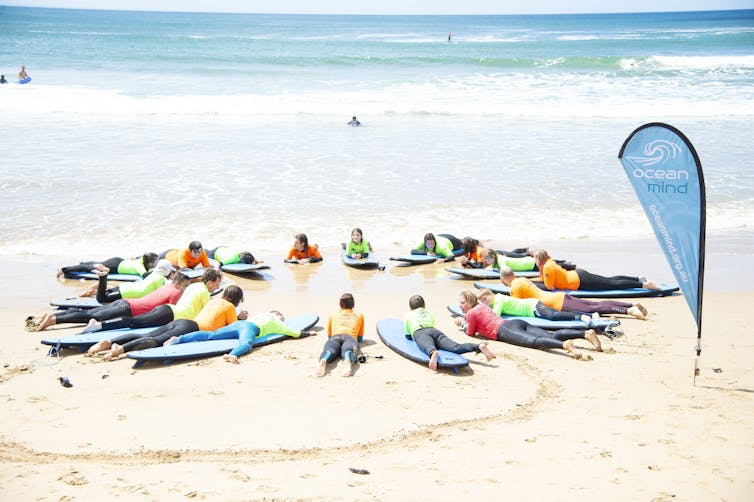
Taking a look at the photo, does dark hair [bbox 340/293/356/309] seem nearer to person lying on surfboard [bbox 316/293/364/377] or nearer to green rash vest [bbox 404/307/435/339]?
person lying on surfboard [bbox 316/293/364/377]

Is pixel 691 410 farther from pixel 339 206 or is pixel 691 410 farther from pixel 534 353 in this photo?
pixel 339 206

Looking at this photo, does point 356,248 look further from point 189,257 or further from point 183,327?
point 183,327

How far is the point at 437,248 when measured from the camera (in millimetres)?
13336

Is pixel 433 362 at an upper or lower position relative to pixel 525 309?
lower

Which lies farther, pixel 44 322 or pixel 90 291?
pixel 90 291

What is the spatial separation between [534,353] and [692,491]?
3.50 metres

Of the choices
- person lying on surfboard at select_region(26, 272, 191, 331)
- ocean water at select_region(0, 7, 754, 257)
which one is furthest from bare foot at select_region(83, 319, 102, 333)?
ocean water at select_region(0, 7, 754, 257)

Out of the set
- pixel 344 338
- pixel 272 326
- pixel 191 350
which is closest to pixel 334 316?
pixel 344 338

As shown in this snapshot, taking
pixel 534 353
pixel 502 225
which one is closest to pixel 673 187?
pixel 534 353

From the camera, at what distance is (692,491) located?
213 inches

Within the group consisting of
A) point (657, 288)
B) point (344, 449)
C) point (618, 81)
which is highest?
point (618, 81)

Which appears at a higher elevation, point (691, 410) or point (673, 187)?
point (673, 187)

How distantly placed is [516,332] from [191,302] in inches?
158

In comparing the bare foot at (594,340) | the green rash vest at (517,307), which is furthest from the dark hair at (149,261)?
the bare foot at (594,340)
